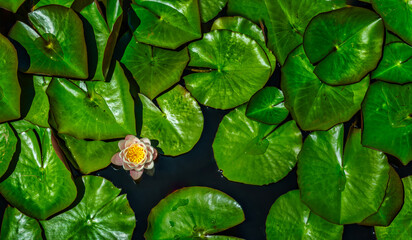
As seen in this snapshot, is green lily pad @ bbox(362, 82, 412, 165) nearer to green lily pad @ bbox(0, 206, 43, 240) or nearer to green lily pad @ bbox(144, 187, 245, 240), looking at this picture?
green lily pad @ bbox(144, 187, 245, 240)

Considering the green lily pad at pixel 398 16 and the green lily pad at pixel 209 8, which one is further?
the green lily pad at pixel 209 8

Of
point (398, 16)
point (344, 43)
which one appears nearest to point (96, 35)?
point (344, 43)

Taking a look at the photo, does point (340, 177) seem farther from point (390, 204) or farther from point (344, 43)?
point (344, 43)

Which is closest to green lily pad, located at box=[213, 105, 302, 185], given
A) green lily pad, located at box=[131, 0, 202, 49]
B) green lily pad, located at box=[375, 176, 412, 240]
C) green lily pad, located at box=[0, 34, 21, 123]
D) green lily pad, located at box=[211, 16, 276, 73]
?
green lily pad, located at box=[211, 16, 276, 73]

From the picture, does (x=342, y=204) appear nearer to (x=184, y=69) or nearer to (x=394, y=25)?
(x=394, y=25)

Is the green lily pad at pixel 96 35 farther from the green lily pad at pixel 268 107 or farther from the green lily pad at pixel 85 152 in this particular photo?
the green lily pad at pixel 268 107

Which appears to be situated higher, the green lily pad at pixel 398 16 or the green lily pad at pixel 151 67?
the green lily pad at pixel 398 16

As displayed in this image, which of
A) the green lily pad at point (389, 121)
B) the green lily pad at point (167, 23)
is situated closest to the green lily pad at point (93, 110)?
the green lily pad at point (167, 23)
